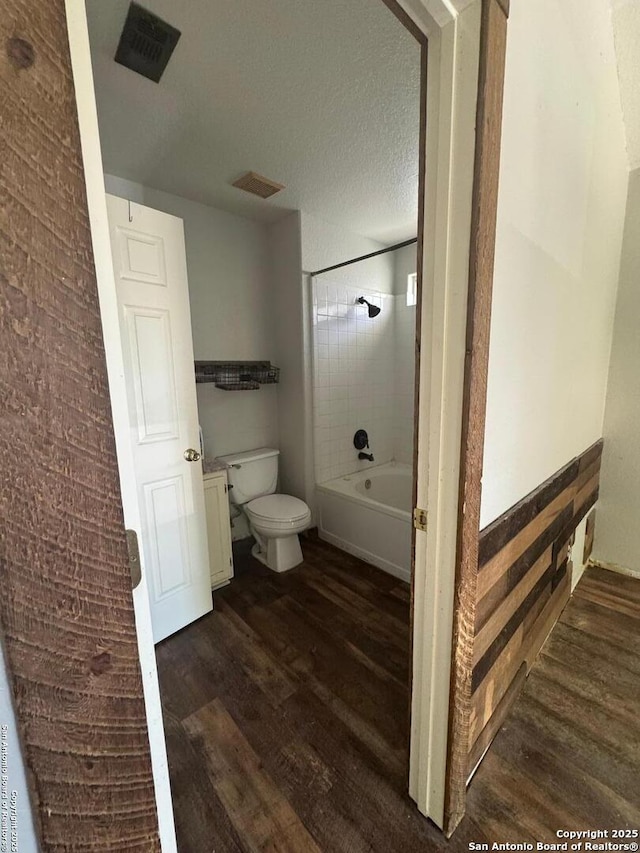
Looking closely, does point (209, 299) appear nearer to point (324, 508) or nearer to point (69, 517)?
point (324, 508)

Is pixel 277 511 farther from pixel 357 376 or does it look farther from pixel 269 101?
pixel 269 101

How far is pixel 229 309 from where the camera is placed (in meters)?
2.51

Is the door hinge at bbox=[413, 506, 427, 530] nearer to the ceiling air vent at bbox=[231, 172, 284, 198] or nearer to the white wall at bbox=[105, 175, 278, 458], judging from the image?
the white wall at bbox=[105, 175, 278, 458]

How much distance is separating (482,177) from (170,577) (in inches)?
76.9

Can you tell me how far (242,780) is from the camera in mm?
1164

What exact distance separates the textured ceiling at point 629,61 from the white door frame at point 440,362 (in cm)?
134

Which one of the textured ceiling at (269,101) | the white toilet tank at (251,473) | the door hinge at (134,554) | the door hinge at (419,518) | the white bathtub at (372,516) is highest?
the textured ceiling at (269,101)

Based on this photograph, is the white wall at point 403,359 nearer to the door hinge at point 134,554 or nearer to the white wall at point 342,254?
the white wall at point 342,254

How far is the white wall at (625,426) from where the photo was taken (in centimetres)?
203

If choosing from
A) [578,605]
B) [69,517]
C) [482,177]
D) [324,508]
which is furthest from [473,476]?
[324,508]

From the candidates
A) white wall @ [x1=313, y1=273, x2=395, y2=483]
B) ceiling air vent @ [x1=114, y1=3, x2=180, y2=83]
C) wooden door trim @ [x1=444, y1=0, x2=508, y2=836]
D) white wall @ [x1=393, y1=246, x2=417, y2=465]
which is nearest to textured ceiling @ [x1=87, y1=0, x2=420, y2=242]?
ceiling air vent @ [x1=114, y1=3, x2=180, y2=83]

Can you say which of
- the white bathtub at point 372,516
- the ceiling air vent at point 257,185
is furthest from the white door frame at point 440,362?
the ceiling air vent at point 257,185

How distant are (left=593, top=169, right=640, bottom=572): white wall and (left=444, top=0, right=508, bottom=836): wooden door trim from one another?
6.12 feet

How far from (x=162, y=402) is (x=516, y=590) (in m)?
1.63
